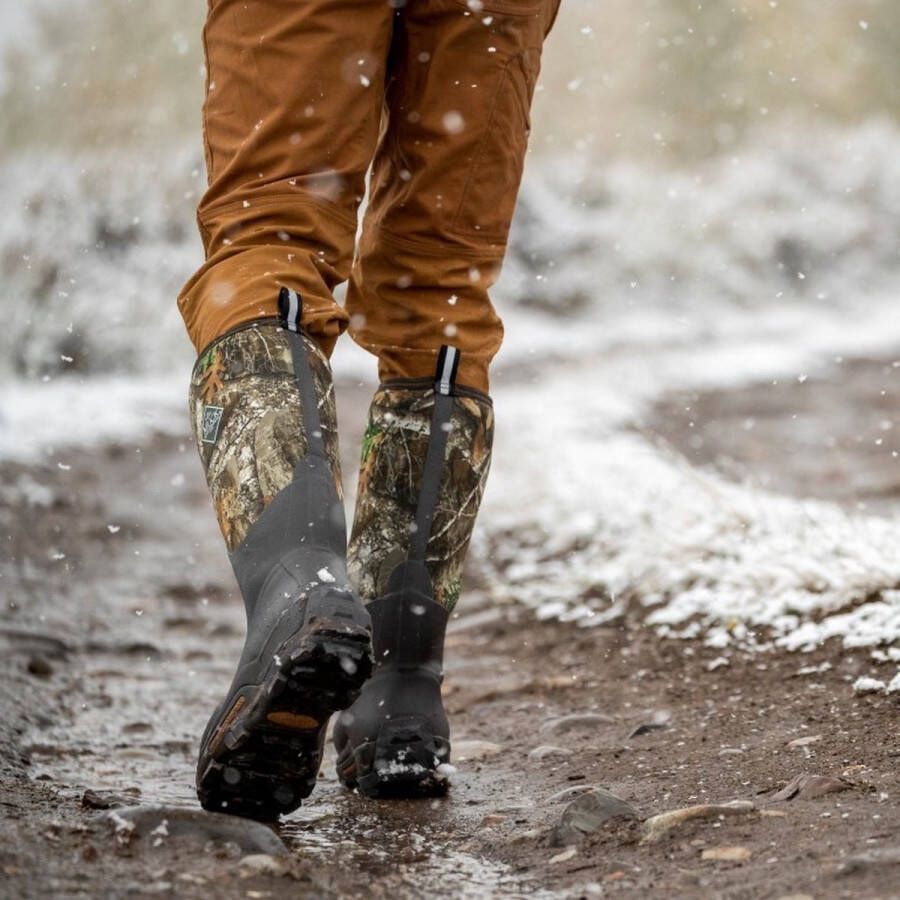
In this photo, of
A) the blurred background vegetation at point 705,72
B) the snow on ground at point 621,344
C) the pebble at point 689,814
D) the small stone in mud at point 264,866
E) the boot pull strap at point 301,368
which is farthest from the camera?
the blurred background vegetation at point 705,72

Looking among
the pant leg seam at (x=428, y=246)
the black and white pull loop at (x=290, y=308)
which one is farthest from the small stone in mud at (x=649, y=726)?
the black and white pull loop at (x=290, y=308)

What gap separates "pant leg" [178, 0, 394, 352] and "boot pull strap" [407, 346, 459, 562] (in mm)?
262

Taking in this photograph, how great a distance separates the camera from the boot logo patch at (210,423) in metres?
1.67

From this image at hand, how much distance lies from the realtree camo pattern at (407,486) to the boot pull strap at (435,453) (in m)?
0.01

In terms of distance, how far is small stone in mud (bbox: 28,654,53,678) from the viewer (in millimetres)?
2693

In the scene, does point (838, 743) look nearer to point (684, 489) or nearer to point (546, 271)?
point (684, 489)

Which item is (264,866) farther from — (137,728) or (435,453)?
(137,728)

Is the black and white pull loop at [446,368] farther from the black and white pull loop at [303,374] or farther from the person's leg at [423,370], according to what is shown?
the black and white pull loop at [303,374]

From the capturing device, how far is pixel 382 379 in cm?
205

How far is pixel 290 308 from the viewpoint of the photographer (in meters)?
1.66

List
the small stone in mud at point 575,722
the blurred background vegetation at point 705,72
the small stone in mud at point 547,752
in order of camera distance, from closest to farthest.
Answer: the small stone in mud at point 547,752 → the small stone in mud at point 575,722 → the blurred background vegetation at point 705,72

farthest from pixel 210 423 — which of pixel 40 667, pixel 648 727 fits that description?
pixel 40 667

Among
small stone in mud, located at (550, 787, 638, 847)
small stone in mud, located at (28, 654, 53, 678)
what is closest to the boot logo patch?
small stone in mud, located at (550, 787, 638, 847)

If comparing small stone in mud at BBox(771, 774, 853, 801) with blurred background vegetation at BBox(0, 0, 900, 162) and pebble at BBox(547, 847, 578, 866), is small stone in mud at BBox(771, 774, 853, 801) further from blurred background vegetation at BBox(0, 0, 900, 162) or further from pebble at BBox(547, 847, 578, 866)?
blurred background vegetation at BBox(0, 0, 900, 162)
